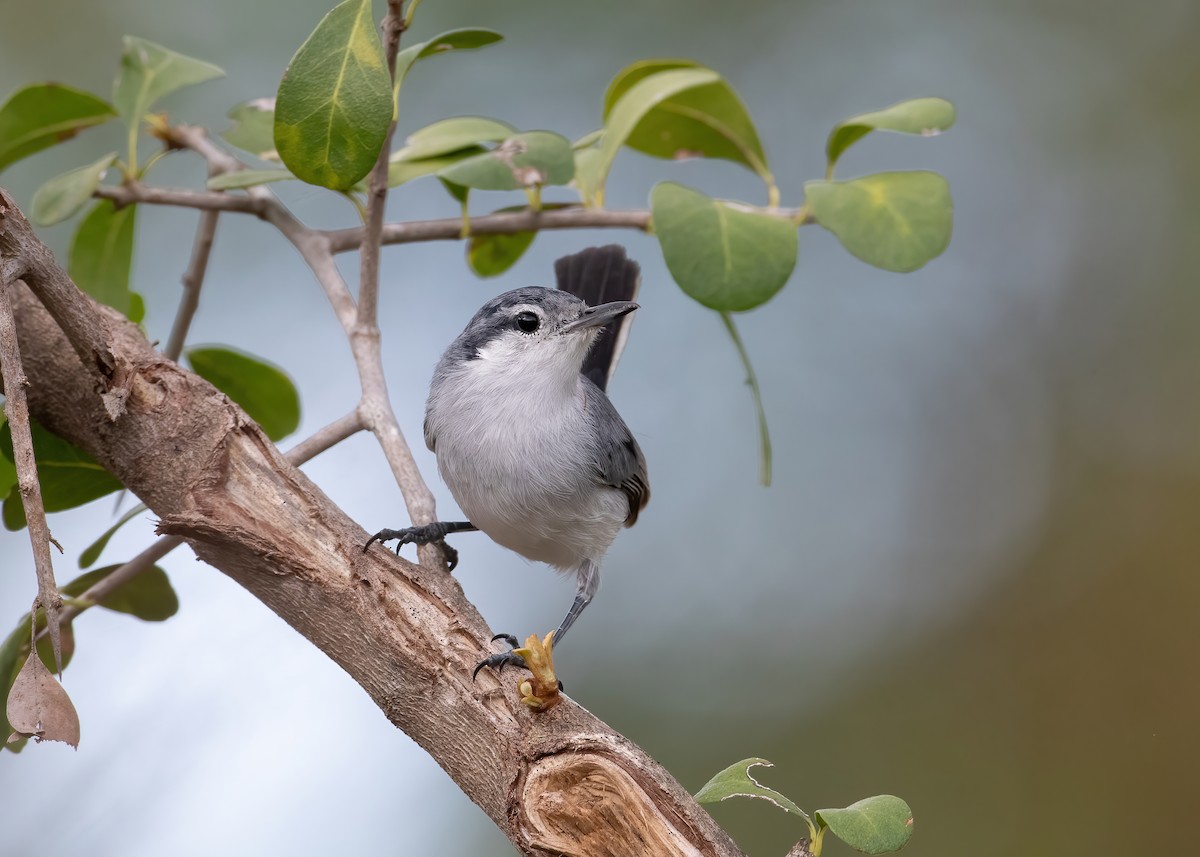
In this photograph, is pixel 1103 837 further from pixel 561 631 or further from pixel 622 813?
pixel 622 813

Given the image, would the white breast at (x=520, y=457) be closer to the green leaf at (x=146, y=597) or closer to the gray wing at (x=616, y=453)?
the gray wing at (x=616, y=453)

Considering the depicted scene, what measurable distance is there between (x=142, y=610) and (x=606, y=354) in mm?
1280

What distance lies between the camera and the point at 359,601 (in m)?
1.45

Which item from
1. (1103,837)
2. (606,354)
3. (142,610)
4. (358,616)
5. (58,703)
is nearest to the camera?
(58,703)

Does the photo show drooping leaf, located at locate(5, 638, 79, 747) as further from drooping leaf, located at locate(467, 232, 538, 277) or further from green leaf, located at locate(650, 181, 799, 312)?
drooping leaf, located at locate(467, 232, 538, 277)

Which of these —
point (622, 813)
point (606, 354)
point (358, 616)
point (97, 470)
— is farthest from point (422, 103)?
point (622, 813)

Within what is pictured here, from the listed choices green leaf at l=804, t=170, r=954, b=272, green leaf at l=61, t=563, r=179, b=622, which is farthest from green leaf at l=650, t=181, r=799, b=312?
green leaf at l=61, t=563, r=179, b=622

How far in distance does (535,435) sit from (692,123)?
0.67m

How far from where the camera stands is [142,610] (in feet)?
6.22

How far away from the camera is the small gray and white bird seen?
2152mm

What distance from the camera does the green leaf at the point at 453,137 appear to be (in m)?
1.97

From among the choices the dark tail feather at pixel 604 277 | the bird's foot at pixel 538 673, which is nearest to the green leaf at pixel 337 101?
the bird's foot at pixel 538 673

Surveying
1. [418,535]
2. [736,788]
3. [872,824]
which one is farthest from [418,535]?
[872,824]

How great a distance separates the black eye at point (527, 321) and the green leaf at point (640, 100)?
1.02 ft
